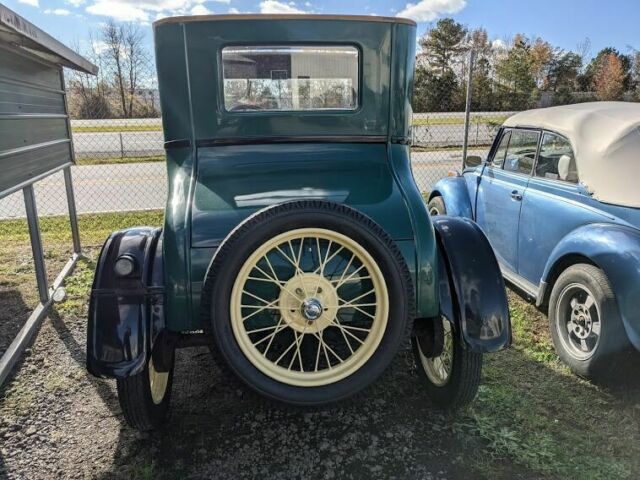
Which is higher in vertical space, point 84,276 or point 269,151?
point 269,151

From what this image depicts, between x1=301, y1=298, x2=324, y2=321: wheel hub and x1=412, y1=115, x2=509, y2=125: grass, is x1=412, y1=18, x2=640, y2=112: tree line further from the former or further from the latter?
x1=301, y1=298, x2=324, y2=321: wheel hub

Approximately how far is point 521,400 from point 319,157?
1.86 meters

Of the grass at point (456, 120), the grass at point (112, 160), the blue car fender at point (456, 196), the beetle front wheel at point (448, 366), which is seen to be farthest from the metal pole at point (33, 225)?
the grass at point (456, 120)

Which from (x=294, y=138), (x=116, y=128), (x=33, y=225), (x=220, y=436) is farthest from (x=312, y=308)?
(x=116, y=128)

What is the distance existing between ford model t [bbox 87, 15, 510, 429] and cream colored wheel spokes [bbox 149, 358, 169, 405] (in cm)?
1

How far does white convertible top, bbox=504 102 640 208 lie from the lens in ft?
10.3

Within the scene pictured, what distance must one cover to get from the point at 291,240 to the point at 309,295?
0.27 m

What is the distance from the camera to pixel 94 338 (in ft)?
7.54

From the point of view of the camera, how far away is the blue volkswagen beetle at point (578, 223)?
2932mm

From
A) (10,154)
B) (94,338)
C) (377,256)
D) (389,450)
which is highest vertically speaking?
(10,154)

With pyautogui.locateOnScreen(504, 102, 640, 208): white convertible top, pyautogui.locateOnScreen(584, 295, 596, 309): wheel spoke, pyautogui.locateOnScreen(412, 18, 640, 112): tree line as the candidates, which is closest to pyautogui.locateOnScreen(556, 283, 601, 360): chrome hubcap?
pyautogui.locateOnScreen(584, 295, 596, 309): wheel spoke

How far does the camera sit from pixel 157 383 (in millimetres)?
2734

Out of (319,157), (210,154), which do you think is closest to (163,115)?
(210,154)

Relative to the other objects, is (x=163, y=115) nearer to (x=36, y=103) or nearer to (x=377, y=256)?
(x=377, y=256)
